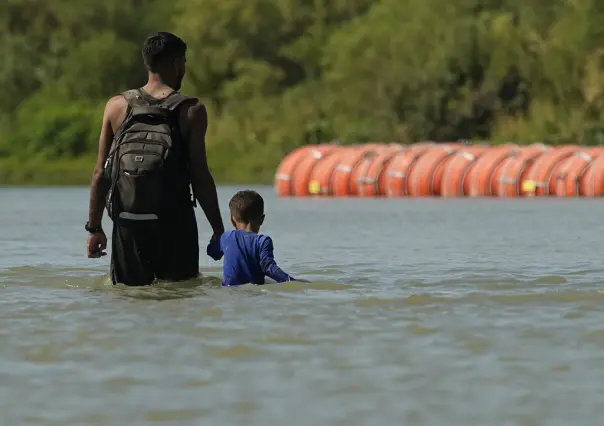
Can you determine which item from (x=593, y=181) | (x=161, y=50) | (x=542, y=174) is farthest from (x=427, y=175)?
(x=161, y=50)

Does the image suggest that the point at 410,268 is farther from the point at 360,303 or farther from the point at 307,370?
the point at 307,370

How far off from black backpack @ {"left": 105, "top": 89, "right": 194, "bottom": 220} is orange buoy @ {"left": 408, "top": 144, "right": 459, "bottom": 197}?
28.4m

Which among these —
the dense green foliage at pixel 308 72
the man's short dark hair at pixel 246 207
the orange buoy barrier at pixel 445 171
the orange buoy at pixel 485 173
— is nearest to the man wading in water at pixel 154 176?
the man's short dark hair at pixel 246 207

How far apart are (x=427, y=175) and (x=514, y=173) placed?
7.97 ft

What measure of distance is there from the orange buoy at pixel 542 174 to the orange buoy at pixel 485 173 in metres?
0.79

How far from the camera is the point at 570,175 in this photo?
3622cm

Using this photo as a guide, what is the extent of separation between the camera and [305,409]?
21.3 feet

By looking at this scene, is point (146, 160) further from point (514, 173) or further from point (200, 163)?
point (514, 173)

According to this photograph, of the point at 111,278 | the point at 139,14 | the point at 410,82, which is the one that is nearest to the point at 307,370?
the point at 111,278

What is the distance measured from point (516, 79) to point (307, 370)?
50.5 m

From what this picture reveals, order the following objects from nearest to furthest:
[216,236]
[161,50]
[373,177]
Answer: [161,50]
[216,236]
[373,177]

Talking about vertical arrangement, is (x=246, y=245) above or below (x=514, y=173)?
below

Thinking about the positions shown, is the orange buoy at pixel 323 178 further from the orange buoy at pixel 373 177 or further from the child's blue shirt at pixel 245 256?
the child's blue shirt at pixel 245 256

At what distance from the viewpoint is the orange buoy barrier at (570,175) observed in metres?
36.2
